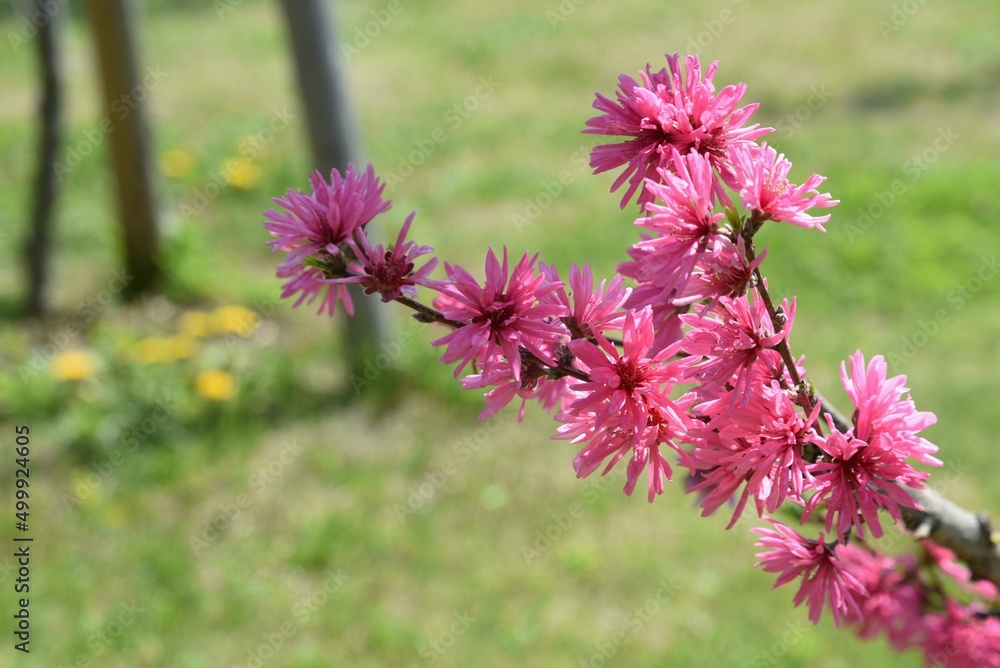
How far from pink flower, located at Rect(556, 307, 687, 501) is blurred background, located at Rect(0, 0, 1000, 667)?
307 cm

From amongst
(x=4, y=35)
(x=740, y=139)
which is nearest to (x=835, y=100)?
(x=740, y=139)

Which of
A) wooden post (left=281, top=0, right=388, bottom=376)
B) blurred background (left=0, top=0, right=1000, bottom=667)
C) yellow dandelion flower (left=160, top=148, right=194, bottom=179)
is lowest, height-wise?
blurred background (left=0, top=0, right=1000, bottom=667)

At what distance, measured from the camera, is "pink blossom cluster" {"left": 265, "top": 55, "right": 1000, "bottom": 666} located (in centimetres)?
112

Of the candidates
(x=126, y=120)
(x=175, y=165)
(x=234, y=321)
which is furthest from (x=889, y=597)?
(x=175, y=165)

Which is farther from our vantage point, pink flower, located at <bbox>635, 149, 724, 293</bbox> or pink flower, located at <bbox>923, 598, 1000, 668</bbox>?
pink flower, located at <bbox>923, 598, 1000, 668</bbox>

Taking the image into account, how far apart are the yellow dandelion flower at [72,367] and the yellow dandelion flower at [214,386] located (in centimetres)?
58

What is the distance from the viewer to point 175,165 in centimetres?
818

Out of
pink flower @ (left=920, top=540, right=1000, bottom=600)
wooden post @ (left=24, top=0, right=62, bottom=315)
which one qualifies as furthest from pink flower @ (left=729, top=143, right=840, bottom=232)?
wooden post @ (left=24, top=0, right=62, bottom=315)

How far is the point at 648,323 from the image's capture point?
1.13 meters

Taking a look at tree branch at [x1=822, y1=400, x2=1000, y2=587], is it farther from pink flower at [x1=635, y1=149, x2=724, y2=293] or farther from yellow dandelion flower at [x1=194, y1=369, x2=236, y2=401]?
yellow dandelion flower at [x1=194, y1=369, x2=236, y2=401]

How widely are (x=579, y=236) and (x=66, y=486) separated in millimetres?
3790

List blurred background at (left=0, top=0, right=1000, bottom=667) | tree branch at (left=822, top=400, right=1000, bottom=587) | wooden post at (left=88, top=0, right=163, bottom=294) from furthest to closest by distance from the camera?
1. wooden post at (left=88, top=0, right=163, bottom=294)
2. blurred background at (left=0, top=0, right=1000, bottom=667)
3. tree branch at (left=822, top=400, right=1000, bottom=587)

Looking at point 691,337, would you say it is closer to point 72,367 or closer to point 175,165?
point 72,367

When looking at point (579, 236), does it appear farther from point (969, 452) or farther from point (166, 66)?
point (166, 66)
